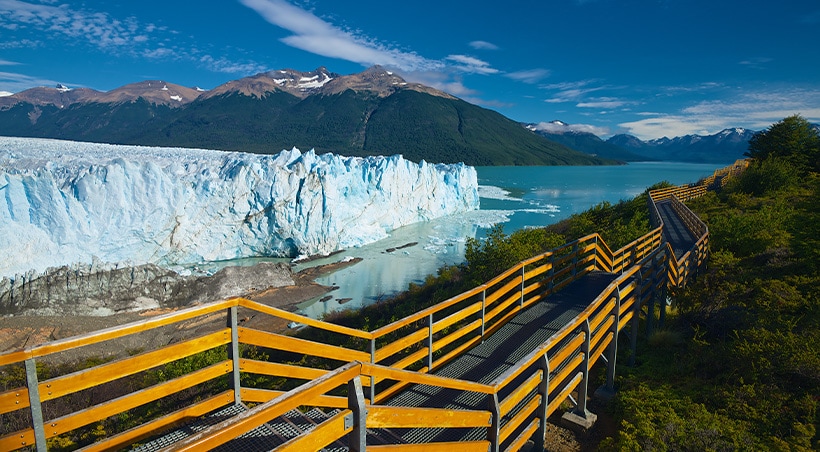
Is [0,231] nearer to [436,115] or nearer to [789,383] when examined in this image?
[789,383]

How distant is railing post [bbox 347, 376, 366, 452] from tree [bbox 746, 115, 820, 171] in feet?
97.0

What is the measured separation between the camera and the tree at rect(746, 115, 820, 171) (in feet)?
76.3

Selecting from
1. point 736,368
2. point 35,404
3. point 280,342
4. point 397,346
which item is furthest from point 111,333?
point 736,368

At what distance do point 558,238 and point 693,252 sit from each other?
4.38m

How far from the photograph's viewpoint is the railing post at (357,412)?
1.90 m

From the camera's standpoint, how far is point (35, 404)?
2.08 m

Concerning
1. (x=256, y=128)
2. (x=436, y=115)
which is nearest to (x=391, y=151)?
(x=436, y=115)

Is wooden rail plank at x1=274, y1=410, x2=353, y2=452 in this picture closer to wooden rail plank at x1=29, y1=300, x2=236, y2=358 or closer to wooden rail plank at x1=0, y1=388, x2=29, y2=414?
wooden rail plank at x1=29, y1=300, x2=236, y2=358

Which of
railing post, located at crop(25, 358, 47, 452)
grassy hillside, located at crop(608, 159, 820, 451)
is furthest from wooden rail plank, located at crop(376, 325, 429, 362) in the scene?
railing post, located at crop(25, 358, 47, 452)

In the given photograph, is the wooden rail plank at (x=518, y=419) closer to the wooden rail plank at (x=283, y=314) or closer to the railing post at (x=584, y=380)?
the railing post at (x=584, y=380)

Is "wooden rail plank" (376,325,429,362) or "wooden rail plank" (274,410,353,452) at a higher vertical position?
"wooden rail plank" (274,410,353,452)

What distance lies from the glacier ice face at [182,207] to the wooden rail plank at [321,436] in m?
19.9

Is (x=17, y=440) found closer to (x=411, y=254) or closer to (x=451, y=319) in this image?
(x=451, y=319)

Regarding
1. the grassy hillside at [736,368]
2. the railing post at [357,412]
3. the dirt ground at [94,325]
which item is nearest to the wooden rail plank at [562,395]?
the grassy hillside at [736,368]
